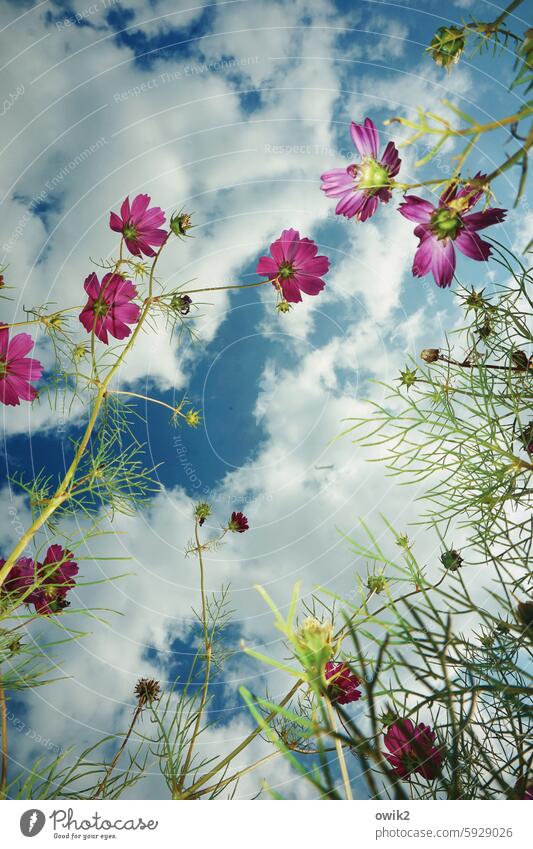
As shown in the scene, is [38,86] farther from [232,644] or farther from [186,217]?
[232,644]

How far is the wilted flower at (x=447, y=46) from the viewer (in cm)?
50

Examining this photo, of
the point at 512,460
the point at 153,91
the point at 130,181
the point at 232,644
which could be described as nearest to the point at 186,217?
the point at 130,181

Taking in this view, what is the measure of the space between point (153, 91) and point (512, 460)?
0.99 m

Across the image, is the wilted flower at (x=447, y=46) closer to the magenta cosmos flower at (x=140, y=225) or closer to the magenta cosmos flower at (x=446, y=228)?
the magenta cosmos flower at (x=446, y=228)

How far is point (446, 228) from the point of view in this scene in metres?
0.40

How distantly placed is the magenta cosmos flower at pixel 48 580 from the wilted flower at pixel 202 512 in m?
0.45

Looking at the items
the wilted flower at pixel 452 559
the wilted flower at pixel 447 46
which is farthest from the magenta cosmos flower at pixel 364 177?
the wilted flower at pixel 452 559

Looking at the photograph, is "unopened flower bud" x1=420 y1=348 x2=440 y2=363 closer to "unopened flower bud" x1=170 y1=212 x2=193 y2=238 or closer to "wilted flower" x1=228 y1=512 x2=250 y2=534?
"unopened flower bud" x1=170 y1=212 x2=193 y2=238

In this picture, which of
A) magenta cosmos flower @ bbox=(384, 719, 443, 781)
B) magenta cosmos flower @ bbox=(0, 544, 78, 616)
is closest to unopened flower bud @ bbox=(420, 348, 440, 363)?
magenta cosmos flower @ bbox=(384, 719, 443, 781)

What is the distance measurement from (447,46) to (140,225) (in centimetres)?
46

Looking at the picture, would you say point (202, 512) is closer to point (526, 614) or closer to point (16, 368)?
point (16, 368)

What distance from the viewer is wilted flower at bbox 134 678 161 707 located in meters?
0.74

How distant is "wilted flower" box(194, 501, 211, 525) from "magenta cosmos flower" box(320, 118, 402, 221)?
0.80 metres
